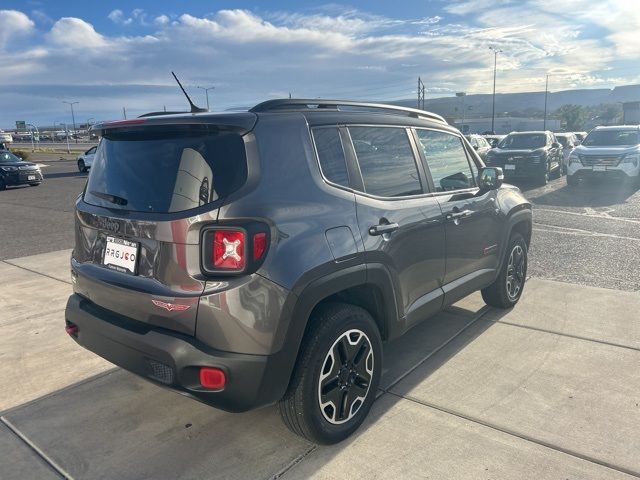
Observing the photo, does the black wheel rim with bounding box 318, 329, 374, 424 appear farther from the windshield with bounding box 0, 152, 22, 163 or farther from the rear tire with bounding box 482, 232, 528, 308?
the windshield with bounding box 0, 152, 22, 163

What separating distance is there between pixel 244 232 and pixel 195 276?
32cm

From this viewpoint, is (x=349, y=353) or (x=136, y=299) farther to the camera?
(x=349, y=353)

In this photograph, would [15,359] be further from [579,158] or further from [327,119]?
[579,158]

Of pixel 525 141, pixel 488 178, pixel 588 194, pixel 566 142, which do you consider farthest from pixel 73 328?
pixel 566 142

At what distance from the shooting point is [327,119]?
2998mm

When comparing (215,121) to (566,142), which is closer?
(215,121)

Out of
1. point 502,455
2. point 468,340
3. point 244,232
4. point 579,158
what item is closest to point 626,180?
point 579,158

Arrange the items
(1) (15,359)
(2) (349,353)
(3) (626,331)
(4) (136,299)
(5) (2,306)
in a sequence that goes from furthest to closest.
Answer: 1. (5) (2,306)
2. (3) (626,331)
3. (1) (15,359)
4. (2) (349,353)
5. (4) (136,299)

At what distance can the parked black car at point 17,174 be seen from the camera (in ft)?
62.5

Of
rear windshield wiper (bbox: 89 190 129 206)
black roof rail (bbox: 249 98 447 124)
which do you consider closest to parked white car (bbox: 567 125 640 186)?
black roof rail (bbox: 249 98 447 124)

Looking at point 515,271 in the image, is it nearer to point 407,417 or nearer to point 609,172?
point 407,417

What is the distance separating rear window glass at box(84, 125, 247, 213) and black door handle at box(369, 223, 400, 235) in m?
0.89

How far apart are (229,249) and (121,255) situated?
74 cm

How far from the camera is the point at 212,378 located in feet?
8.02
